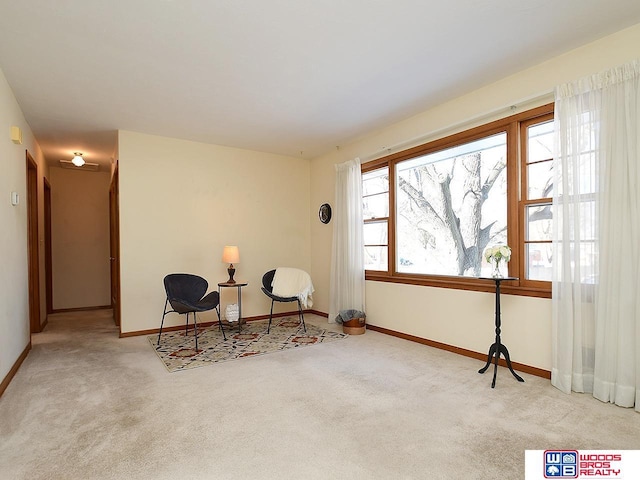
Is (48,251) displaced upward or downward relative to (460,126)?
downward

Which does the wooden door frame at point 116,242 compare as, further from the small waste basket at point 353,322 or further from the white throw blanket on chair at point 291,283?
the small waste basket at point 353,322

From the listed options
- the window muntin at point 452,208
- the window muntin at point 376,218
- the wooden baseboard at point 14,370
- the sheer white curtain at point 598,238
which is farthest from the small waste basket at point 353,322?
the wooden baseboard at point 14,370

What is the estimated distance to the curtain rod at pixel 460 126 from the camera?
315 centimetres

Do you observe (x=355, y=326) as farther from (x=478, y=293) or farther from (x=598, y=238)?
(x=598, y=238)

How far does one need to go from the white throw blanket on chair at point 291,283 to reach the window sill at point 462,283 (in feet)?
2.89

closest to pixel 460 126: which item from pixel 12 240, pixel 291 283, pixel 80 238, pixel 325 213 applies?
pixel 325 213

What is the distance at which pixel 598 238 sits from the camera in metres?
2.71

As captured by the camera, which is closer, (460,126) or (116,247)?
(460,126)

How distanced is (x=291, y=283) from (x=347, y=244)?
3.31 feet

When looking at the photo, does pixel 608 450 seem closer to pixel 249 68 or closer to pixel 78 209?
pixel 249 68

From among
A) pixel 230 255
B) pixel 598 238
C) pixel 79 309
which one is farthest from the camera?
pixel 79 309

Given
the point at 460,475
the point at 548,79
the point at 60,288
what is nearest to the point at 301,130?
the point at 548,79

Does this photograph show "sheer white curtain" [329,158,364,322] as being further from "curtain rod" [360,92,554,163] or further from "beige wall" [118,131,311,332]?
"beige wall" [118,131,311,332]

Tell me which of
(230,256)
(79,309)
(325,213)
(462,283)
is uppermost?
(325,213)
